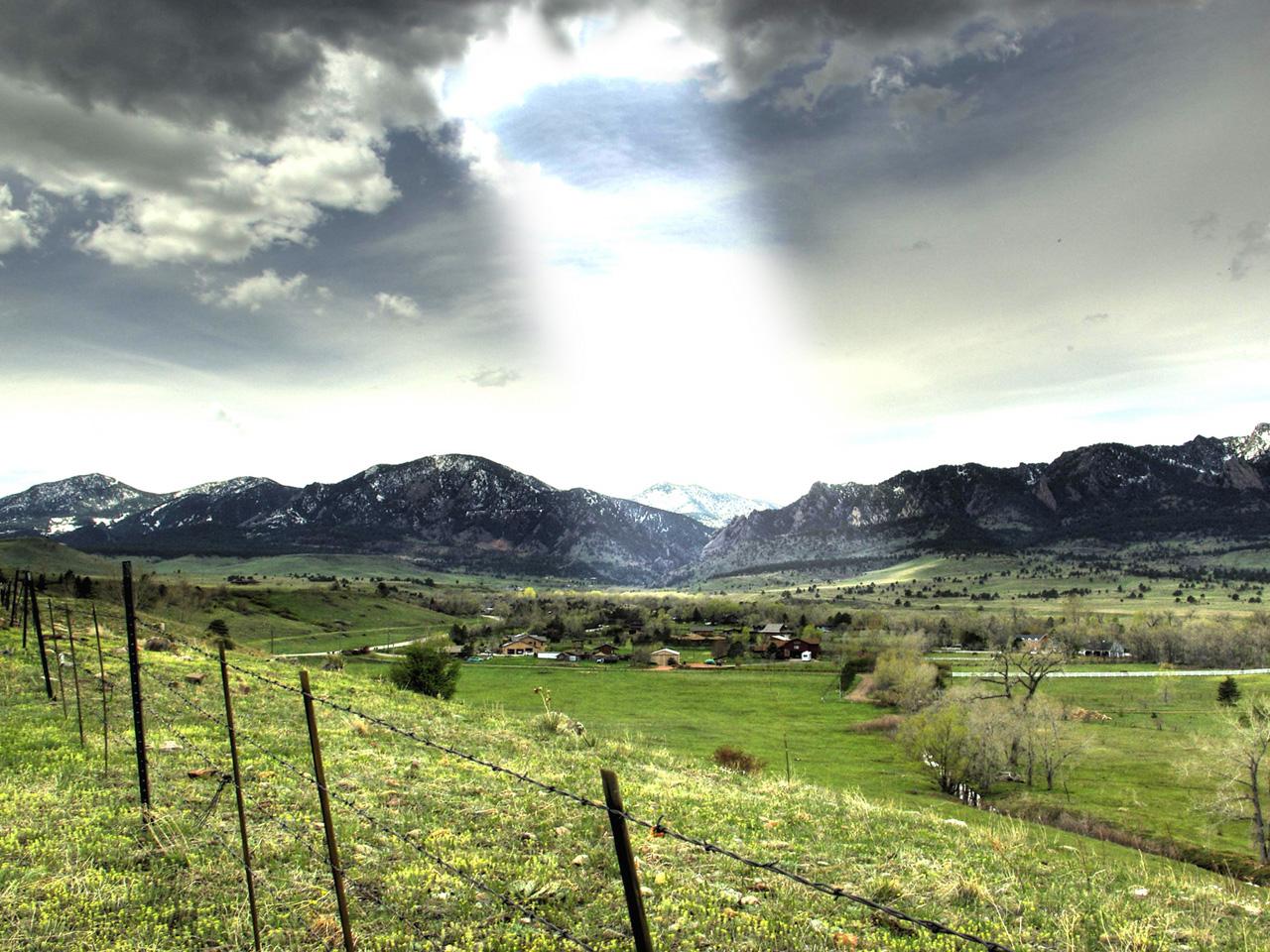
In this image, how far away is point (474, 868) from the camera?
11352mm

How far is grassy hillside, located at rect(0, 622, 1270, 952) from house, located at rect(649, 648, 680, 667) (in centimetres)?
12558

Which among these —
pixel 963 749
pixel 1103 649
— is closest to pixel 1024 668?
pixel 963 749

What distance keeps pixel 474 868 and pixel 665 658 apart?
445 feet

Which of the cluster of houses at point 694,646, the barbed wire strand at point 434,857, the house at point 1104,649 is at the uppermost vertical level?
the barbed wire strand at point 434,857

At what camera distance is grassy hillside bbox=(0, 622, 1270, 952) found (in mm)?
9406

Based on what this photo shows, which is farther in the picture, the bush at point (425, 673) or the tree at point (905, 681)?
the tree at point (905, 681)

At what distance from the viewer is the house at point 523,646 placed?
158 m

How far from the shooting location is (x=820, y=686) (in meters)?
116

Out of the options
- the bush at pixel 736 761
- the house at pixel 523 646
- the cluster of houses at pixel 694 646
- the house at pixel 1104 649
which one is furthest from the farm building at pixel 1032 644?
the house at pixel 523 646

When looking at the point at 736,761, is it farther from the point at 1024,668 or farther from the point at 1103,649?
the point at 1103,649

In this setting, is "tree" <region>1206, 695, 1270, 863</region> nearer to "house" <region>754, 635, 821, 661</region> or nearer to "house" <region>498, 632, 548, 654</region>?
"house" <region>754, 635, 821, 661</region>

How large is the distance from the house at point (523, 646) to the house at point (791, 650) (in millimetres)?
51013

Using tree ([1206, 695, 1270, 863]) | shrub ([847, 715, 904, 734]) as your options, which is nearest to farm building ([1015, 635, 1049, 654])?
shrub ([847, 715, 904, 734])

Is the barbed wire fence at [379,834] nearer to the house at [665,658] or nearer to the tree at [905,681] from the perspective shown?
the tree at [905,681]
